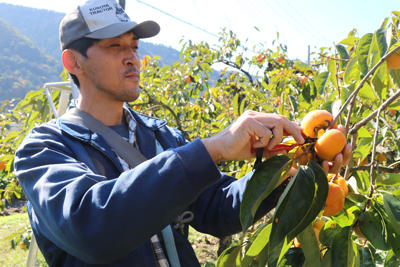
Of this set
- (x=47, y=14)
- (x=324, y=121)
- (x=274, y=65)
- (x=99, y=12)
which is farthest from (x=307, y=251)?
(x=47, y=14)

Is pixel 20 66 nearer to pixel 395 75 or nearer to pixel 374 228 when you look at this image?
pixel 395 75

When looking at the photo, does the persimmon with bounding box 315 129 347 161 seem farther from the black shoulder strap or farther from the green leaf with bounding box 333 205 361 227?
the black shoulder strap

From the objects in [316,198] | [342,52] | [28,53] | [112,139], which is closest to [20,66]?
[28,53]

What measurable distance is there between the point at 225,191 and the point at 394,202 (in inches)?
23.8

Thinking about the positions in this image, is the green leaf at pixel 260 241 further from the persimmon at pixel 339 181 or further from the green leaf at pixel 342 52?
the green leaf at pixel 342 52

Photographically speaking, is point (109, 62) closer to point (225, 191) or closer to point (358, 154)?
point (225, 191)

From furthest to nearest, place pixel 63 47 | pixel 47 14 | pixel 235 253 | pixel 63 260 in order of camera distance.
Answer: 1. pixel 47 14
2. pixel 63 47
3. pixel 63 260
4. pixel 235 253

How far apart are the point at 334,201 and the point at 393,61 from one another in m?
0.48

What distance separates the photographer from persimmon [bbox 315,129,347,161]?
36.0 inches

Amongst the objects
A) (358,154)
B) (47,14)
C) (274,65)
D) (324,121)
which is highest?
(324,121)

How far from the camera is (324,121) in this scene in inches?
39.1

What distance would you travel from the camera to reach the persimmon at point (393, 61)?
1.12m

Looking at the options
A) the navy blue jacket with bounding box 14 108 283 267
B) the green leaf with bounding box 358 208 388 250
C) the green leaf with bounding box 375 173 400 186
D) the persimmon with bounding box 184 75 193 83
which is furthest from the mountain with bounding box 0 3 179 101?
the green leaf with bounding box 358 208 388 250

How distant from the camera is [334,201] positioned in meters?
0.96
